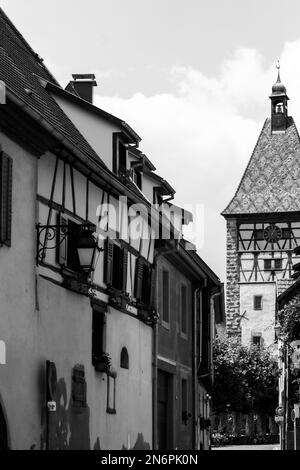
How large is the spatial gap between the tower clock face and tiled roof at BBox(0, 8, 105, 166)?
67.0 meters

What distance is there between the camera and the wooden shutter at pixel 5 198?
50.1 ft

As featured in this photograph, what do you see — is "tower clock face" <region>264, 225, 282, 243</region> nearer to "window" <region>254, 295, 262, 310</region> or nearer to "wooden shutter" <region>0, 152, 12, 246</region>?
"window" <region>254, 295, 262, 310</region>

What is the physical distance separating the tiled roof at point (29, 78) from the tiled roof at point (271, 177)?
226ft

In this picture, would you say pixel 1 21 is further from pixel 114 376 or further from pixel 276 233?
pixel 276 233

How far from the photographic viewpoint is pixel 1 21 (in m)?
23.5

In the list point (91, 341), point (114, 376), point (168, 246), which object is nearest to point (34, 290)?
point (91, 341)

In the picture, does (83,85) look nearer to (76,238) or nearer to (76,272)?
(76,272)

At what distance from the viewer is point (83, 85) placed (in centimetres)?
2794

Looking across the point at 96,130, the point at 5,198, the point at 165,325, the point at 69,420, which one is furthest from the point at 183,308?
the point at 5,198

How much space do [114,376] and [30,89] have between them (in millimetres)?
5415

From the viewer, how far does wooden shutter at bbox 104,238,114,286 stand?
2139 centimetres

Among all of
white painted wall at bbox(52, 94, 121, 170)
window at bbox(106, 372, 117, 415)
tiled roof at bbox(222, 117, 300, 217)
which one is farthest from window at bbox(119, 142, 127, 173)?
tiled roof at bbox(222, 117, 300, 217)

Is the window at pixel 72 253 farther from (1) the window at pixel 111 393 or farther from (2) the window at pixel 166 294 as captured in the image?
(2) the window at pixel 166 294

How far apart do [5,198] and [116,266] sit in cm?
715
